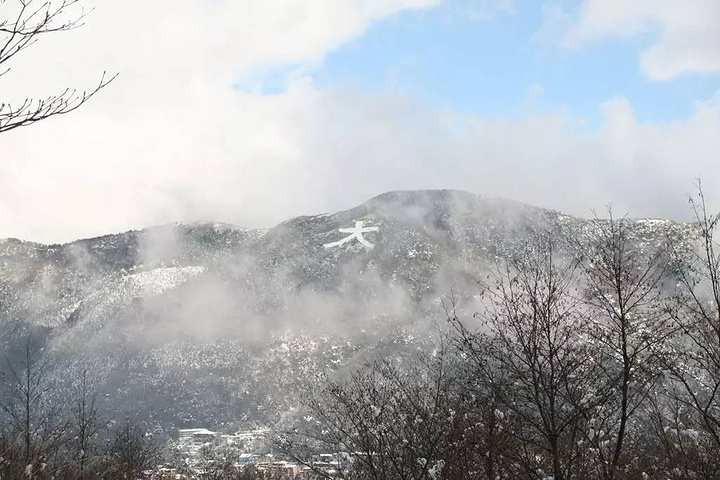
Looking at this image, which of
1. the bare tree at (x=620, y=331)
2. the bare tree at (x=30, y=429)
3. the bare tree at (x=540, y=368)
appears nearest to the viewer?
the bare tree at (x=30, y=429)

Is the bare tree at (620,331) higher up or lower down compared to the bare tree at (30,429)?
higher up

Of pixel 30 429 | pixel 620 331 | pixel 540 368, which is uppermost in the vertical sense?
pixel 620 331

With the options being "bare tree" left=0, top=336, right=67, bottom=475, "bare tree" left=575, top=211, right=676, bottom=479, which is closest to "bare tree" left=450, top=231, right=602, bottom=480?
"bare tree" left=575, top=211, right=676, bottom=479

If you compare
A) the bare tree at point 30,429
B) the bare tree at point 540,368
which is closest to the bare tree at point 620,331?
the bare tree at point 540,368

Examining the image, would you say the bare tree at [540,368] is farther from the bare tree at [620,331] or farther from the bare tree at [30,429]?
the bare tree at [30,429]

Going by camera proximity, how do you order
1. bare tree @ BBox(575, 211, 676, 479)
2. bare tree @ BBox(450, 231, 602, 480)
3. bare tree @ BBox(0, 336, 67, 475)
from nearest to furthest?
1. bare tree @ BBox(0, 336, 67, 475)
2. bare tree @ BBox(575, 211, 676, 479)
3. bare tree @ BBox(450, 231, 602, 480)

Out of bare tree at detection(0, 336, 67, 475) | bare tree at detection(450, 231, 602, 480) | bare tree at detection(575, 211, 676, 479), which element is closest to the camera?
bare tree at detection(0, 336, 67, 475)

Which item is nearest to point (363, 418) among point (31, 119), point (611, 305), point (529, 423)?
point (529, 423)

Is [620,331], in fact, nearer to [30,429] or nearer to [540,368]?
[540,368]

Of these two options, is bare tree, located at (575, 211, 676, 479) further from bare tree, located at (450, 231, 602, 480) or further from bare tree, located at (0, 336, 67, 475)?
bare tree, located at (0, 336, 67, 475)

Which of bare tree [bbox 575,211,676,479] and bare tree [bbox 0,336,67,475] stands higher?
bare tree [bbox 575,211,676,479]

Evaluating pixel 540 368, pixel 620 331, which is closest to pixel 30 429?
pixel 540 368

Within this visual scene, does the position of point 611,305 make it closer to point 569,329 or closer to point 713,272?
point 569,329

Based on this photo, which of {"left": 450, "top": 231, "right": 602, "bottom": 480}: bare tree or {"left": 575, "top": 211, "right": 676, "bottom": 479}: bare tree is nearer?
{"left": 575, "top": 211, "right": 676, "bottom": 479}: bare tree
